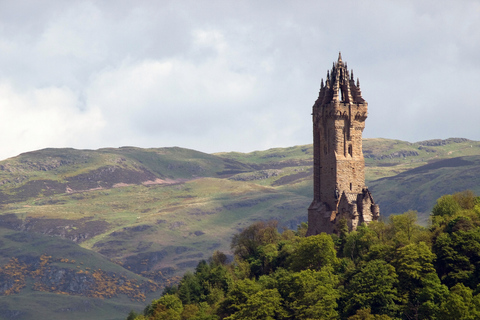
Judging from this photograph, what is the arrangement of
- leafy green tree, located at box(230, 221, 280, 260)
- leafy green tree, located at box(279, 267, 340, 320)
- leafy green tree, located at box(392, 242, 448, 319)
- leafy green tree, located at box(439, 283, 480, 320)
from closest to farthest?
1. leafy green tree, located at box(439, 283, 480, 320)
2. leafy green tree, located at box(392, 242, 448, 319)
3. leafy green tree, located at box(279, 267, 340, 320)
4. leafy green tree, located at box(230, 221, 280, 260)

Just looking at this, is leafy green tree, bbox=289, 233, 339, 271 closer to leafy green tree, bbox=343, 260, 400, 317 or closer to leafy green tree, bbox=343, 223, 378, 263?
leafy green tree, bbox=343, 223, 378, 263

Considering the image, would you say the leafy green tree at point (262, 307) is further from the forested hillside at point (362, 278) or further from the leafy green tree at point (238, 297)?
the leafy green tree at point (238, 297)

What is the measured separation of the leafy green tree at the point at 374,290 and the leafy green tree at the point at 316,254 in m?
12.3

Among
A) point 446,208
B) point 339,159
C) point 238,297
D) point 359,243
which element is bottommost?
point 238,297

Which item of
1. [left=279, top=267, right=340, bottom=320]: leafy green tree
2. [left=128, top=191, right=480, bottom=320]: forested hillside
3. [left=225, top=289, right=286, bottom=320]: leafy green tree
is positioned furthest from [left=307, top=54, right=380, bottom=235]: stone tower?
[left=225, top=289, right=286, bottom=320]: leafy green tree

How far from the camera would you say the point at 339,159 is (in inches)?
5571

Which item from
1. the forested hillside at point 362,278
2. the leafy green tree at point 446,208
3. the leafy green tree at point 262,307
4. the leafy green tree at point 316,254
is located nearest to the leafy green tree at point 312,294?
the forested hillside at point 362,278

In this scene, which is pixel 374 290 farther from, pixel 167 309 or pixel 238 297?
pixel 167 309

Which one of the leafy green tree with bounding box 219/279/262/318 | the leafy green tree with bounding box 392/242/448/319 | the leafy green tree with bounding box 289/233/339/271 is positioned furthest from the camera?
the leafy green tree with bounding box 289/233/339/271

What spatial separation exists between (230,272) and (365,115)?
3730cm

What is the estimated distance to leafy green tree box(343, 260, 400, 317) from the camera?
11138cm

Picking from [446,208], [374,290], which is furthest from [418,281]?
[446,208]

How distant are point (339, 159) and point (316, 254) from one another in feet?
62.9

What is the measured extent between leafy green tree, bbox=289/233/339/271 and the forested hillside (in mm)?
159
